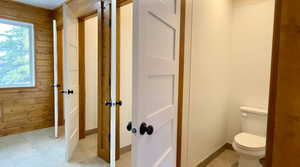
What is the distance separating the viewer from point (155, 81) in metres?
1.07

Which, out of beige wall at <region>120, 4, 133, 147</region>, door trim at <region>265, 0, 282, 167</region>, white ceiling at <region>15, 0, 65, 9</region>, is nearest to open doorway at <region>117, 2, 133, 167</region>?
beige wall at <region>120, 4, 133, 147</region>

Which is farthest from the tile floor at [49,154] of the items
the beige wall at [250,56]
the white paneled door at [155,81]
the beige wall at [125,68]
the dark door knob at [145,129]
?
the dark door knob at [145,129]

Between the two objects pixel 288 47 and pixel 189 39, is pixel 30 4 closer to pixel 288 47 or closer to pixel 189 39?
pixel 189 39

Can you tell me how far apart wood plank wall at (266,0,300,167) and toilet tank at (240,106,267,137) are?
1602mm

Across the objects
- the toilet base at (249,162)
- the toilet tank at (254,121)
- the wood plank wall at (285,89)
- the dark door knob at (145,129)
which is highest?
the wood plank wall at (285,89)

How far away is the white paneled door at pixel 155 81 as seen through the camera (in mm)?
888

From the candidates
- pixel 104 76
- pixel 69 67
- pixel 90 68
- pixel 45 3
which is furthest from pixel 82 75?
pixel 45 3

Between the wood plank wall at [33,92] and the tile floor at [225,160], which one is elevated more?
the wood plank wall at [33,92]

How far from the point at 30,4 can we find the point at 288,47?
12.5ft

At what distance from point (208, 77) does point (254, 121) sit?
86cm

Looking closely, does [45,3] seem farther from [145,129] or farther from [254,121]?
[254,121]

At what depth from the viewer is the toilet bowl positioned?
1815 mm

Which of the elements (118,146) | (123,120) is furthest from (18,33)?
(118,146)

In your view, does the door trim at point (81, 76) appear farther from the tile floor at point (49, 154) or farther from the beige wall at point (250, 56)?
the beige wall at point (250, 56)
